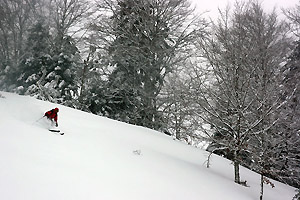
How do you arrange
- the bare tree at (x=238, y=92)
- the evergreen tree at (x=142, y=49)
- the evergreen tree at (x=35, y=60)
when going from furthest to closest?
the evergreen tree at (x=142, y=49) < the evergreen tree at (x=35, y=60) < the bare tree at (x=238, y=92)

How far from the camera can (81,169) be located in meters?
4.23

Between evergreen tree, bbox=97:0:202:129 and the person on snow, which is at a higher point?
evergreen tree, bbox=97:0:202:129

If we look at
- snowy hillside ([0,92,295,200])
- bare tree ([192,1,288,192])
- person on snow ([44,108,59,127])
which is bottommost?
snowy hillside ([0,92,295,200])

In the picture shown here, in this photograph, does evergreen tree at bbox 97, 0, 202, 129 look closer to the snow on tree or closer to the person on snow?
the snow on tree

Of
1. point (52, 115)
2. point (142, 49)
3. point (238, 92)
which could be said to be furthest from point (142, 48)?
point (52, 115)

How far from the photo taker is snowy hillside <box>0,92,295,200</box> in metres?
3.37

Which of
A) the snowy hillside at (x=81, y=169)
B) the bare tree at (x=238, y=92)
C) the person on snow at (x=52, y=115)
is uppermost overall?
the bare tree at (x=238, y=92)

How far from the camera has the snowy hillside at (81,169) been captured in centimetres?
337

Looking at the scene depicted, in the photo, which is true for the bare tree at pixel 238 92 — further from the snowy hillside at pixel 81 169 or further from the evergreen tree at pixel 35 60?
the evergreen tree at pixel 35 60

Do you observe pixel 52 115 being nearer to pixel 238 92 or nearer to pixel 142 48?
pixel 238 92

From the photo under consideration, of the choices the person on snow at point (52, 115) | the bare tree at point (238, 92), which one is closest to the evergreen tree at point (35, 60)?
the person on snow at point (52, 115)

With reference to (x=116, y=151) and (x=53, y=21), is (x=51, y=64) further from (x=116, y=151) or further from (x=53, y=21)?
(x=116, y=151)

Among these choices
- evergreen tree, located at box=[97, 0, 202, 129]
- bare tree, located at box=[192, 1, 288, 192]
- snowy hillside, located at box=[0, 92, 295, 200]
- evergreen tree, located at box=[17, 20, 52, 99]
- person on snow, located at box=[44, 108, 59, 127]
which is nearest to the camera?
snowy hillside, located at box=[0, 92, 295, 200]

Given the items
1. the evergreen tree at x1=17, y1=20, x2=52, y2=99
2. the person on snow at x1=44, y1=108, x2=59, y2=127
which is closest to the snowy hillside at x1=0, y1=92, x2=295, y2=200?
the person on snow at x1=44, y1=108, x2=59, y2=127
